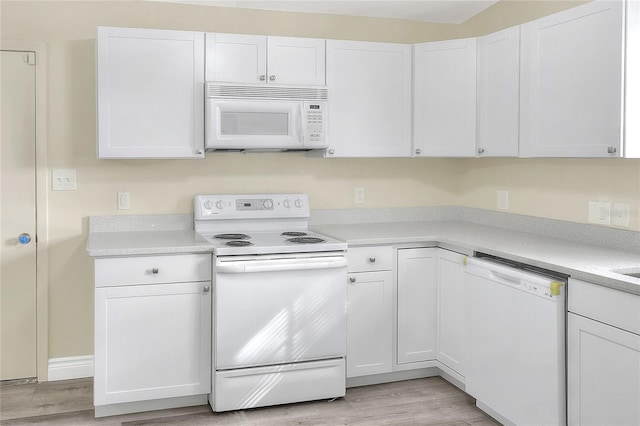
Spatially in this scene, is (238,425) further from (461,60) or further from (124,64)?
(461,60)

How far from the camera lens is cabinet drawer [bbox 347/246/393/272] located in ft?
11.4

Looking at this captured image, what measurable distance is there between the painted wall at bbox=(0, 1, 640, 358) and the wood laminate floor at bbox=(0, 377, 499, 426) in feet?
1.11

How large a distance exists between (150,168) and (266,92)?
86 cm

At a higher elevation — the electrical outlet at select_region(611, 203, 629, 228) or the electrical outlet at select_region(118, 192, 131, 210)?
the electrical outlet at select_region(118, 192, 131, 210)

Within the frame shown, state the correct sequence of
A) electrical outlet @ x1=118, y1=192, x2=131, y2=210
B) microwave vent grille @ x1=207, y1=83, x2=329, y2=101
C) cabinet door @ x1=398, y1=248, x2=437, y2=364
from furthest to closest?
electrical outlet @ x1=118, y1=192, x2=131, y2=210 → cabinet door @ x1=398, y1=248, x2=437, y2=364 → microwave vent grille @ x1=207, y1=83, x2=329, y2=101

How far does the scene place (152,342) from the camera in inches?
124

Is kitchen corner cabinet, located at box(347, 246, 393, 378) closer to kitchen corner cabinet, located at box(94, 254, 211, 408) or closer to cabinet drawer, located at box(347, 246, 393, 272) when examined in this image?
cabinet drawer, located at box(347, 246, 393, 272)

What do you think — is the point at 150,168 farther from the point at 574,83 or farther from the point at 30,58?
the point at 574,83

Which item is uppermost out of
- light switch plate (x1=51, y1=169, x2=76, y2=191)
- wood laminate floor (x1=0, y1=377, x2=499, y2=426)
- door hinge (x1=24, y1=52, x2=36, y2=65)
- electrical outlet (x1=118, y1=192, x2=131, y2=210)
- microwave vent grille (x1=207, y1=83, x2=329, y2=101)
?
door hinge (x1=24, y1=52, x2=36, y2=65)

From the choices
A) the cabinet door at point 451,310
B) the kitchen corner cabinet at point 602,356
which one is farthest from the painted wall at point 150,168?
the kitchen corner cabinet at point 602,356

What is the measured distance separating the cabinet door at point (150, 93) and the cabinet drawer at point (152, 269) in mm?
623

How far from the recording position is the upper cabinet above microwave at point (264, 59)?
3496 millimetres

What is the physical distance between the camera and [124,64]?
11.0ft

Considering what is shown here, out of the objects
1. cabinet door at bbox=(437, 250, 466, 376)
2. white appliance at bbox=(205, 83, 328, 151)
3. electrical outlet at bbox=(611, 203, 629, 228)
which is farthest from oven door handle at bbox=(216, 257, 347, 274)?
electrical outlet at bbox=(611, 203, 629, 228)
